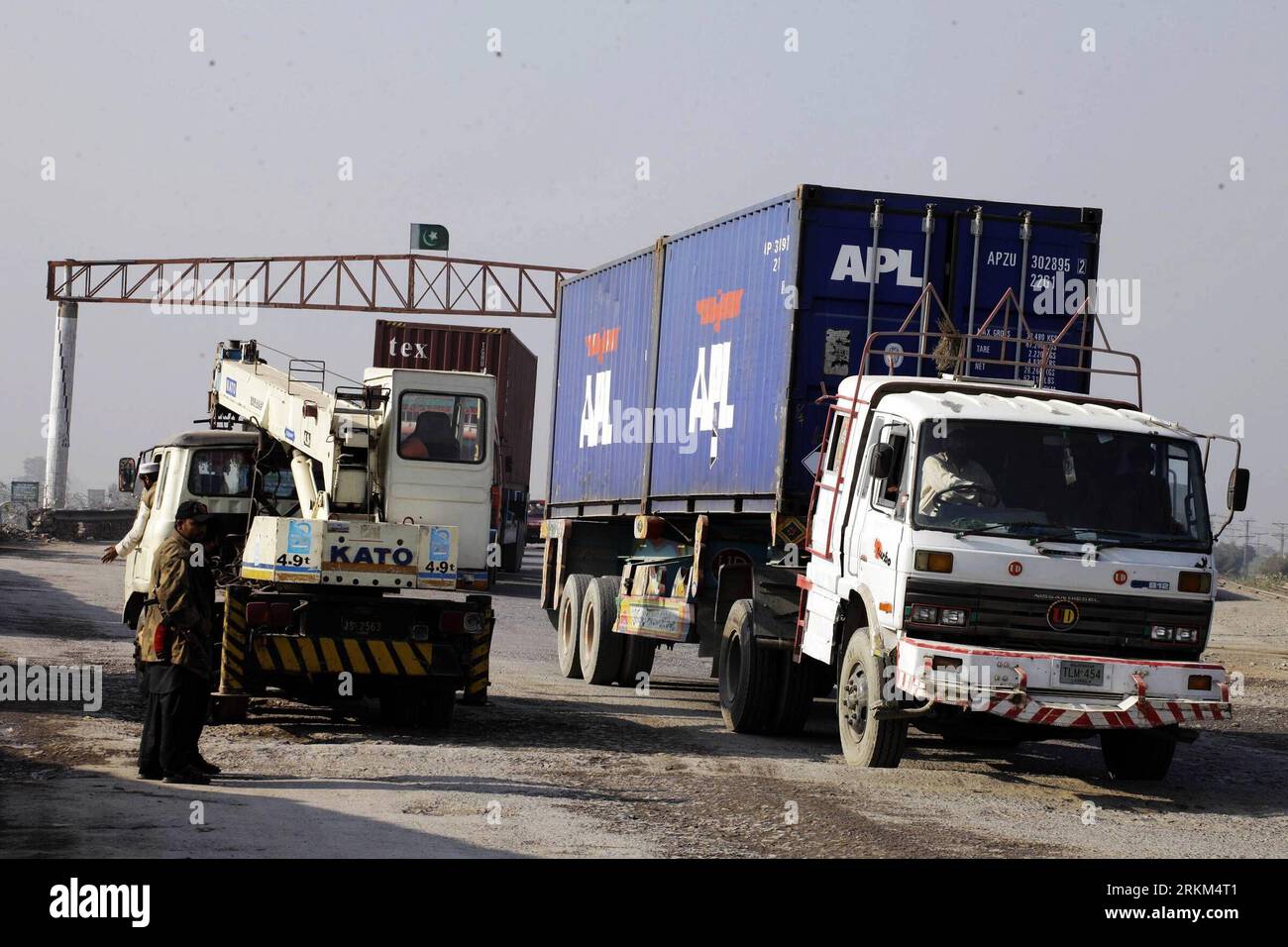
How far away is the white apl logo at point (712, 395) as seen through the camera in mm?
14805

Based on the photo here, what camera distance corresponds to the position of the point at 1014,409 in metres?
11.3

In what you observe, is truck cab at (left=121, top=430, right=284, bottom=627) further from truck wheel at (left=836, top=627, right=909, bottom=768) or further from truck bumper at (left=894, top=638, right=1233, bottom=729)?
truck bumper at (left=894, top=638, right=1233, bottom=729)

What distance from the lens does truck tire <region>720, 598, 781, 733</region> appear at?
13820mm

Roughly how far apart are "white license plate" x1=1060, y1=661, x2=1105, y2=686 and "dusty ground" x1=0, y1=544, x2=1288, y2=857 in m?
0.85

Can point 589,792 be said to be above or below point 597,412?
below

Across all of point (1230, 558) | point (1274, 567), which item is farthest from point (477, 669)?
point (1230, 558)

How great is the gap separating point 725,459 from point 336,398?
348 cm

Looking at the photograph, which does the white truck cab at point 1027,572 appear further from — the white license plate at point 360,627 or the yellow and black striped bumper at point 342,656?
the white license plate at point 360,627

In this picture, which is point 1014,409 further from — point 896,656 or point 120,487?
point 120,487

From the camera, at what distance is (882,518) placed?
11.3 metres

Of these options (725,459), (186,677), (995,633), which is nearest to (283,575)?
(186,677)

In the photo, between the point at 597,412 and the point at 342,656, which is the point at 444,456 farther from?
the point at 597,412

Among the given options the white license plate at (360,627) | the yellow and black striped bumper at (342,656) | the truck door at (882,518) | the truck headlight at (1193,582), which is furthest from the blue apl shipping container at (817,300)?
the white license plate at (360,627)

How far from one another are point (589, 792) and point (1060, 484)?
148 inches
